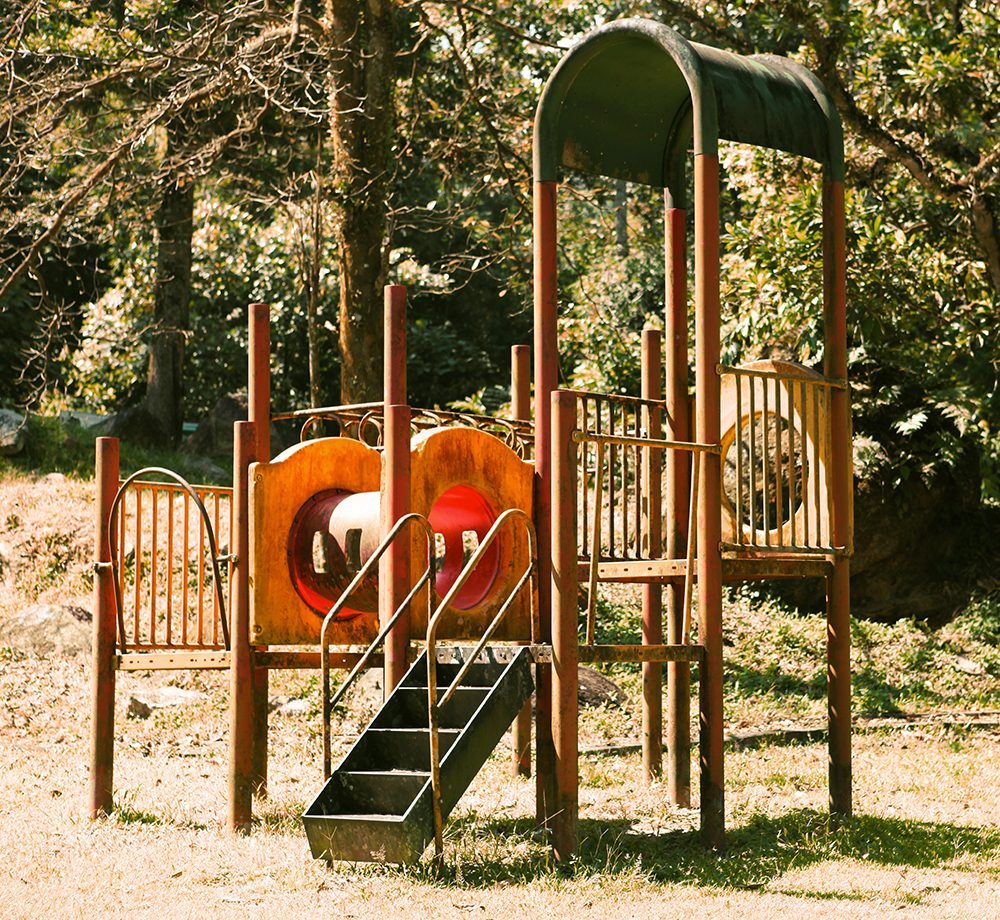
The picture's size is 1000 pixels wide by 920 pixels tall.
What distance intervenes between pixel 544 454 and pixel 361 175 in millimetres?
6785

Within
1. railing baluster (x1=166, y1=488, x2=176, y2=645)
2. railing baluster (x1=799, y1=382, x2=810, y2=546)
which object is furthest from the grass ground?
railing baluster (x1=799, y1=382, x2=810, y2=546)

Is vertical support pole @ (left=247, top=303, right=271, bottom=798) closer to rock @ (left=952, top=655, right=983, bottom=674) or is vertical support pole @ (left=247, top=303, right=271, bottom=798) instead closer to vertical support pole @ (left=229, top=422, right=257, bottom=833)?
Answer: vertical support pole @ (left=229, top=422, right=257, bottom=833)

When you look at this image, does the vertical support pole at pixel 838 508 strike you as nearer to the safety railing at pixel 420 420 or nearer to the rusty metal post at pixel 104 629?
the safety railing at pixel 420 420

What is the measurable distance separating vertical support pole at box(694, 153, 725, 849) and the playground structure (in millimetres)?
14

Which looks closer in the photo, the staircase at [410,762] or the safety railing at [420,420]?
the staircase at [410,762]

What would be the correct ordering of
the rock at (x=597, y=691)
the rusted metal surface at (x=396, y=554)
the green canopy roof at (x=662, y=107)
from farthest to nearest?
the rock at (x=597, y=691) < the green canopy roof at (x=662, y=107) < the rusted metal surface at (x=396, y=554)

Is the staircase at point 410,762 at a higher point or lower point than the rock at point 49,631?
lower

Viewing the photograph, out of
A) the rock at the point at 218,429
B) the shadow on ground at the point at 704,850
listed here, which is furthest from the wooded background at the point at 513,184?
the shadow on ground at the point at 704,850

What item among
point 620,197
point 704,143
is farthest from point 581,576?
point 620,197

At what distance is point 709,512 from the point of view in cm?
808

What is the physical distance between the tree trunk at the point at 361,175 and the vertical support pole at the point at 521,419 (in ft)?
9.93

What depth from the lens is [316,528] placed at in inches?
334

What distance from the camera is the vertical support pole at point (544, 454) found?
7.50m

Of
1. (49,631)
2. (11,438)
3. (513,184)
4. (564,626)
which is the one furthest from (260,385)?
(11,438)
